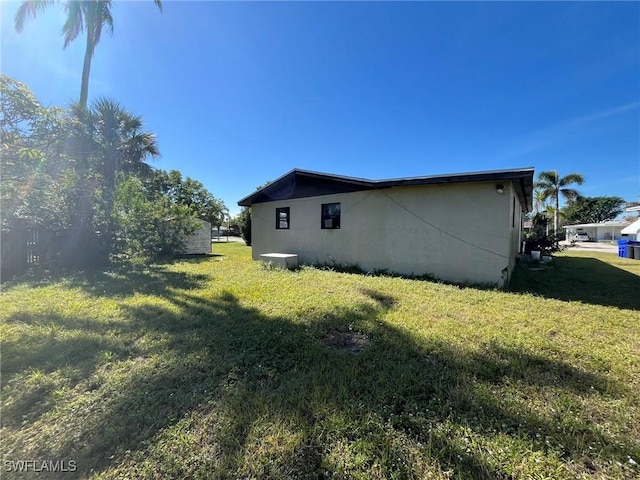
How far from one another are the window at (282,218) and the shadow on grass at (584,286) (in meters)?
8.06

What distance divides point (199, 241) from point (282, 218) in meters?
6.89

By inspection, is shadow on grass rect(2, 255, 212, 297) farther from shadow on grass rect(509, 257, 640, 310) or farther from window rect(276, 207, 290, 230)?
shadow on grass rect(509, 257, 640, 310)

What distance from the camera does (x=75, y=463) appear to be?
5.50 ft

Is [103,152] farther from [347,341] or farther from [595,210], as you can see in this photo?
[595,210]

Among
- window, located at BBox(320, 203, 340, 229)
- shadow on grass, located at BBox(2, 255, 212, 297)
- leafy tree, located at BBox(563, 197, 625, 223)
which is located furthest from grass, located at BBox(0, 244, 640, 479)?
leafy tree, located at BBox(563, 197, 625, 223)

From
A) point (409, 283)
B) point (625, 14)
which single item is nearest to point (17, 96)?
point (409, 283)

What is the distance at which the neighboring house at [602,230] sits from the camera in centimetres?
3748

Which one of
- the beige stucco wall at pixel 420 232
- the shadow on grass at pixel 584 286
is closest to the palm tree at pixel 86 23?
the beige stucco wall at pixel 420 232

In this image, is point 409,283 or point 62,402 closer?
point 62,402

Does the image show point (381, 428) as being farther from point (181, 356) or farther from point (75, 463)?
point (181, 356)

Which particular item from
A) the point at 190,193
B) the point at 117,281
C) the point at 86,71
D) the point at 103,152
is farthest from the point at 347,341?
the point at 190,193

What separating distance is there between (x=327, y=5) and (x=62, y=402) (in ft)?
31.2

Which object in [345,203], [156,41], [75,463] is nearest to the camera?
[75,463]

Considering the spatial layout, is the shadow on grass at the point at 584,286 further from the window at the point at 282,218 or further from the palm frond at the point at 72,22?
the palm frond at the point at 72,22
